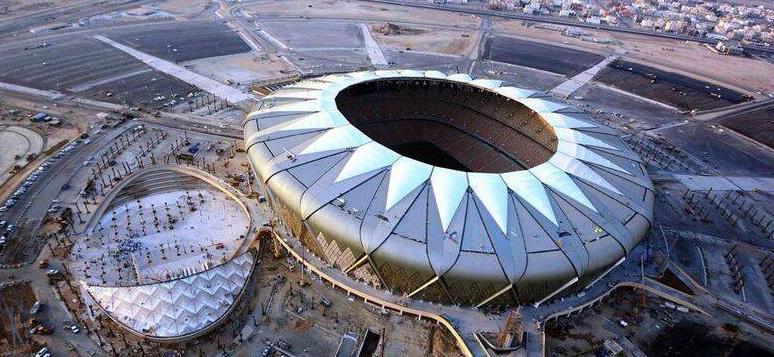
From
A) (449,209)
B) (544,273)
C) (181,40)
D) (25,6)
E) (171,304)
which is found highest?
(25,6)

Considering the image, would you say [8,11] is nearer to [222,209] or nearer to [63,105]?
[63,105]

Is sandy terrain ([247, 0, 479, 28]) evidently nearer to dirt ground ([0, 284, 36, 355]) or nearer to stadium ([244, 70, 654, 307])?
stadium ([244, 70, 654, 307])

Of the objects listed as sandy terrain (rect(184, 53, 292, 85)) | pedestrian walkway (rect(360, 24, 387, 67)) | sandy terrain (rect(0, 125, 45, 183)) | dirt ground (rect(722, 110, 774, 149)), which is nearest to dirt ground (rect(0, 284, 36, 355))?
sandy terrain (rect(0, 125, 45, 183))

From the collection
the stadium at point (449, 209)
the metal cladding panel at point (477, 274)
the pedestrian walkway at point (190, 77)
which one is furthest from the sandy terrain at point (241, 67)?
the metal cladding panel at point (477, 274)

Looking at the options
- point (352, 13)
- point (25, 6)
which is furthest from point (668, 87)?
point (25, 6)

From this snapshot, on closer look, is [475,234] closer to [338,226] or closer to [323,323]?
[338,226]
